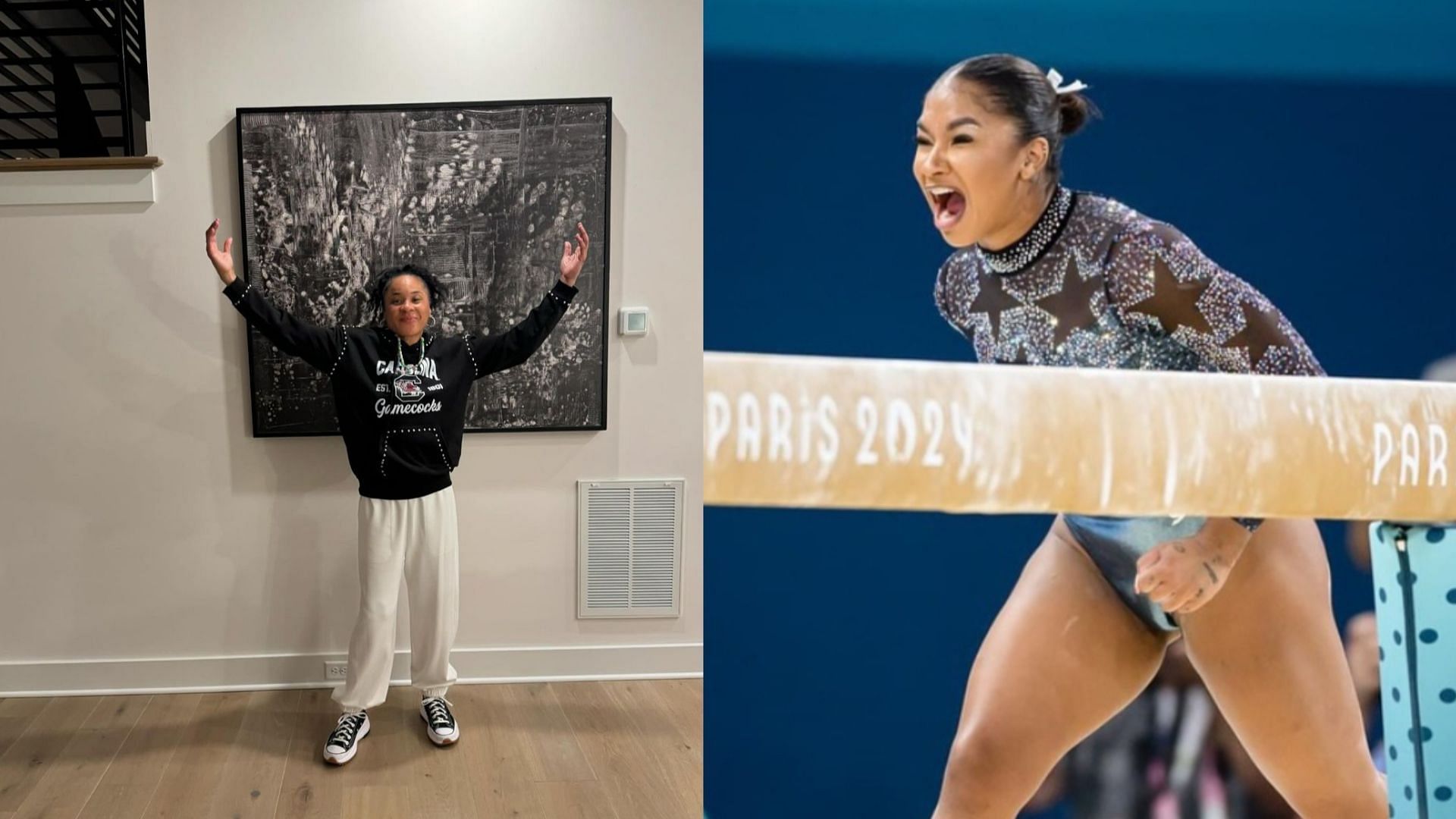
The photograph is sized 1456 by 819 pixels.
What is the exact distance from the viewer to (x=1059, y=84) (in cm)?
77

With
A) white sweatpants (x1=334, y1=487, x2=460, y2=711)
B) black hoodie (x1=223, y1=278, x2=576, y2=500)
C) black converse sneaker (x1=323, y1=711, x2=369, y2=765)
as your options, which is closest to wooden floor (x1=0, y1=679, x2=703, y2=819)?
black converse sneaker (x1=323, y1=711, x2=369, y2=765)

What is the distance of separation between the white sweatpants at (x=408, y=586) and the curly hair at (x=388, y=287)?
587 millimetres

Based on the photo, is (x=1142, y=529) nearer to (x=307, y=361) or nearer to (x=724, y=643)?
(x=724, y=643)

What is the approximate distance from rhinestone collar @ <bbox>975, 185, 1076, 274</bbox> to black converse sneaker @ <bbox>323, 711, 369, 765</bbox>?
2430 mm

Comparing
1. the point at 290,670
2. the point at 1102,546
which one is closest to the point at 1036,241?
the point at 1102,546

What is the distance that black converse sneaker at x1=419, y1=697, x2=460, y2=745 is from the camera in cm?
269

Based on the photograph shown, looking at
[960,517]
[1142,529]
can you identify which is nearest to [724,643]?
[960,517]

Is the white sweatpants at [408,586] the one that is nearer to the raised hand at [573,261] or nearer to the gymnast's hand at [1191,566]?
the raised hand at [573,261]

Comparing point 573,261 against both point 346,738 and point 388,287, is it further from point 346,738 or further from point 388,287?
point 346,738

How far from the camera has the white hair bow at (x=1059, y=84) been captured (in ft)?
2.54

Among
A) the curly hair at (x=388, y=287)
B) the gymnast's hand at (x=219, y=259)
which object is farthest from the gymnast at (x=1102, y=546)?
the gymnast's hand at (x=219, y=259)

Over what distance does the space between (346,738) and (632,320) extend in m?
1.48

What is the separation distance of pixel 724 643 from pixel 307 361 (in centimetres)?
234

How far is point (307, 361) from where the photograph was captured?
276 centimetres
